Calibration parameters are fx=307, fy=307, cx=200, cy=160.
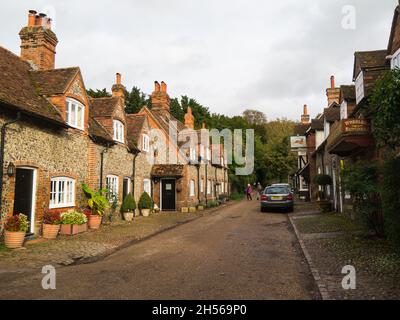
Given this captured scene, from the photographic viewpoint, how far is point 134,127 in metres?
21.5

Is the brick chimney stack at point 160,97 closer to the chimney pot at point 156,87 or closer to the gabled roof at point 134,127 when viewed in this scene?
the chimney pot at point 156,87

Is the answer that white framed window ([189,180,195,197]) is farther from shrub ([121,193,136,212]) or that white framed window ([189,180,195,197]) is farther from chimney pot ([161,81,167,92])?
chimney pot ([161,81,167,92])

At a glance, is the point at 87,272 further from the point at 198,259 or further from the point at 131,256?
the point at 198,259

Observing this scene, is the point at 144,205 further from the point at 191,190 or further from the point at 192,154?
the point at 192,154

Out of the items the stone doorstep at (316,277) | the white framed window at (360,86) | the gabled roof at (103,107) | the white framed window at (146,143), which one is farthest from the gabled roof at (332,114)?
the gabled roof at (103,107)

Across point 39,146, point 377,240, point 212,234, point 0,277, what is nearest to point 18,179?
point 39,146

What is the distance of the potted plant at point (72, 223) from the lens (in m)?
12.1

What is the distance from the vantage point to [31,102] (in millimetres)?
11555

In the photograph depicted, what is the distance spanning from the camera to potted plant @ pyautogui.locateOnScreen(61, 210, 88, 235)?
476 inches

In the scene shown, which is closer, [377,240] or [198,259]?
[198,259]

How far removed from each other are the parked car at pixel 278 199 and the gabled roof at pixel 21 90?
46.2ft

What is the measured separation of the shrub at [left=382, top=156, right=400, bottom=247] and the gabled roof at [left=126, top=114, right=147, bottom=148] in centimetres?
1464

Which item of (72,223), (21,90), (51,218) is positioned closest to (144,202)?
(72,223)
